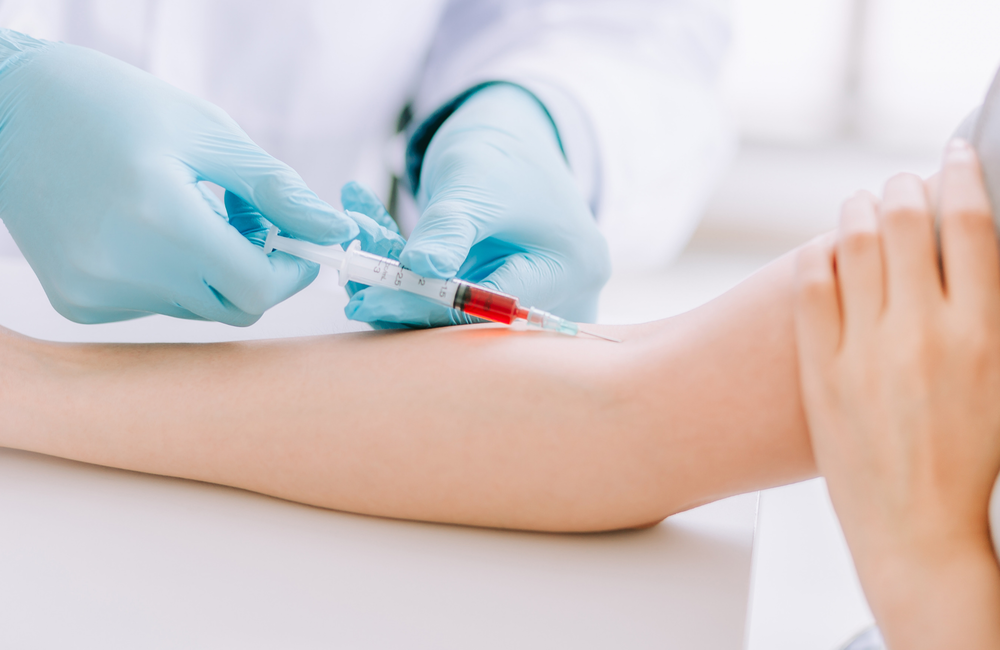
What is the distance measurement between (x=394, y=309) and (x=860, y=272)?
1.59ft

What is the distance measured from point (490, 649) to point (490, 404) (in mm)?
231

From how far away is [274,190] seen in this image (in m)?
0.78

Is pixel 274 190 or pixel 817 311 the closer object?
pixel 817 311

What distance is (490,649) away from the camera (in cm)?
56

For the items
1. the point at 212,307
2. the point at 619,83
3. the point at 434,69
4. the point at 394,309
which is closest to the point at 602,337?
the point at 394,309

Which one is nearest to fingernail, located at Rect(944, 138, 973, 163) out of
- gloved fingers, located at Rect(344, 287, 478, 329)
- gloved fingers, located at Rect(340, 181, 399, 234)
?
gloved fingers, located at Rect(344, 287, 478, 329)

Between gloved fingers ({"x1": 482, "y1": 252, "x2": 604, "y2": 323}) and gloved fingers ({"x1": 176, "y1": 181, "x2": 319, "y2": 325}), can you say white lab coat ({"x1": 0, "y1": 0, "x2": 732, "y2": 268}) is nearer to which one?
gloved fingers ({"x1": 482, "y1": 252, "x2": 604, "y2": 323})

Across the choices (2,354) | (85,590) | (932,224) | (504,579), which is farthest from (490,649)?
(2,354)

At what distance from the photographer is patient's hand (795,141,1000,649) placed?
0.52 meters

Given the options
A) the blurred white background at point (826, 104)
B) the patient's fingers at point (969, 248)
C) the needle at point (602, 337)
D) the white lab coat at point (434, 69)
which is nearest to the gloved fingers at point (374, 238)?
the needle at point (602, 337)

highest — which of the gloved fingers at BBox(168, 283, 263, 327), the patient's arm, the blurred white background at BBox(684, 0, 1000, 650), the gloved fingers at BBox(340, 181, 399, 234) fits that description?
the blurred white background at BBox(684, 0, 1000, 650)

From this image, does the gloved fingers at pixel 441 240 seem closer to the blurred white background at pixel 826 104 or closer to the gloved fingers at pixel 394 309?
the gloved fingers at pixel 394 309

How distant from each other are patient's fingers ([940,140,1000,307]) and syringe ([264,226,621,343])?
1.12ft

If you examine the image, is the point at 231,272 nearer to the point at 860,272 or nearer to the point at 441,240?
the point at 441,240
